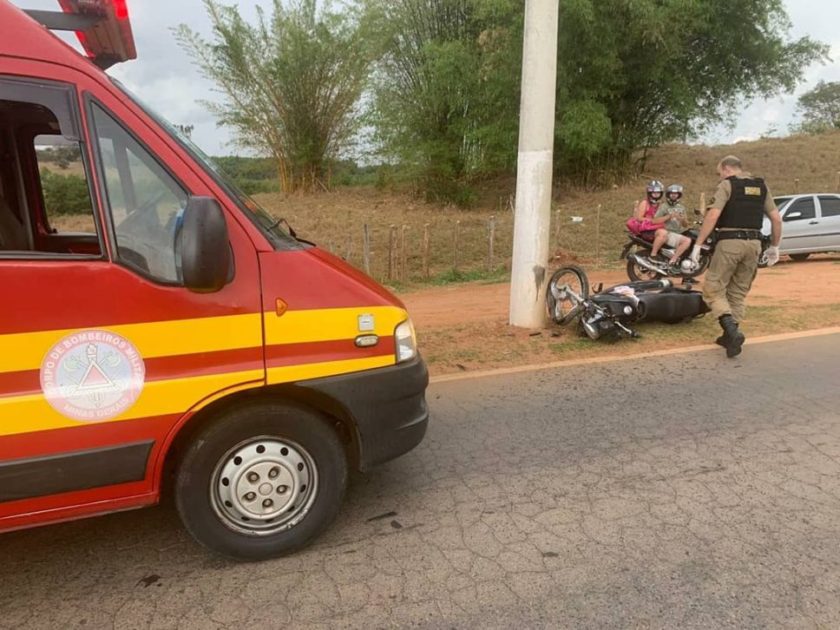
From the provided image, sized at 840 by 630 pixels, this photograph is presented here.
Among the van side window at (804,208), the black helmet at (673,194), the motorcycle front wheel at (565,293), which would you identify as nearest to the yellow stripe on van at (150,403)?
the motorcycle front wheel at (565,293)

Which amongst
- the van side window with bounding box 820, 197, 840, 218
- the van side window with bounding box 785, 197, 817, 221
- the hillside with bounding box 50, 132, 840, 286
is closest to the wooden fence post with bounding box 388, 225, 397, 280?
the hillside with bounding box 50, 132, 840, 286

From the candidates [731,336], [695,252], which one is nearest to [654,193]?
[695,252]

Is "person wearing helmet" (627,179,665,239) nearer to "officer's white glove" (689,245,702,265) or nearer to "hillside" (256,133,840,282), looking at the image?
"officer's white glove" (689,245,702,265)

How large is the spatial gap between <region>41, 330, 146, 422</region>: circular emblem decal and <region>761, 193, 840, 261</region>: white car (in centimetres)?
1377

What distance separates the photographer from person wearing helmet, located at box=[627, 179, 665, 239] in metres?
9.55

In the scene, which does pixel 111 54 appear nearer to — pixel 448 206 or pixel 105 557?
pixel 105 557

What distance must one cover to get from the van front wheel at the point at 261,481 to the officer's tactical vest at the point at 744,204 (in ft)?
15.4

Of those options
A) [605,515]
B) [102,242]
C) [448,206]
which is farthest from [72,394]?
[448,206]

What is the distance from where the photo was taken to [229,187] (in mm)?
2699

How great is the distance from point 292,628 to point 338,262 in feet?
5.15

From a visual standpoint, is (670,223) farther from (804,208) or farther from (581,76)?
(581,76)

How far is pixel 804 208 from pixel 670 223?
569 centimetres

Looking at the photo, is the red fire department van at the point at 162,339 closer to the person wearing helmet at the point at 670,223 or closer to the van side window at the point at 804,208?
the person wearing helmet at the point at 670,223

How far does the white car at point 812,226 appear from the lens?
13.1 m
